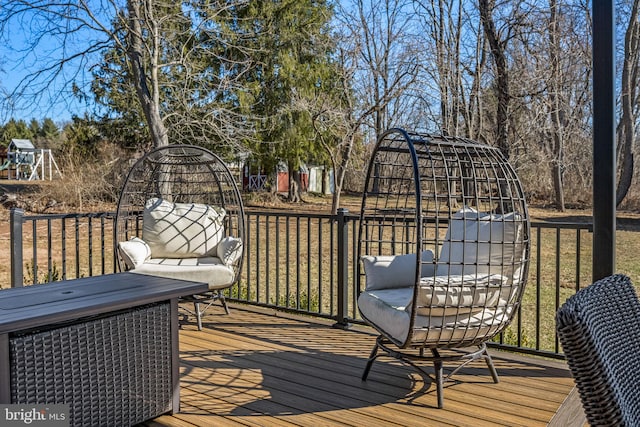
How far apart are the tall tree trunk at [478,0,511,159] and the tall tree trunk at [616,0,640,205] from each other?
229cm

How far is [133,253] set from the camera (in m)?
4.12

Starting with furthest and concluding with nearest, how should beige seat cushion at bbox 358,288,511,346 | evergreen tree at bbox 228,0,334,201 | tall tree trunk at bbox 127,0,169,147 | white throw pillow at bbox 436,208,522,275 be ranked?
evergreen tree at bbox 228,0,334,201 → tall tree trunk at bbox 127,0,169,147 → white throw pillow at bbox 436,208,522,275 → beige seat cushion at bbox 358,288,511,346

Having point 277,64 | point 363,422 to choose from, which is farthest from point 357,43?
point 363,422

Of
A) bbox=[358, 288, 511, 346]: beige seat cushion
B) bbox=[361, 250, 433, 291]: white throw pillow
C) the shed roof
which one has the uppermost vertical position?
the shed roof

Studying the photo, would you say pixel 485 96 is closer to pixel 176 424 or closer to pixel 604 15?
pixel 604 15

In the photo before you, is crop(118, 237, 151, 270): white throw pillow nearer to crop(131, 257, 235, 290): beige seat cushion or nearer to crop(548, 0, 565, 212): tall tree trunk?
crop(131, 257, 235, 290): beige seat cushion

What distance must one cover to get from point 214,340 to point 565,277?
19.9ft

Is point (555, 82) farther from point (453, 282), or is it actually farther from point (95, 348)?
point (95, 348)

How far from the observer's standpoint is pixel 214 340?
12.4 ft

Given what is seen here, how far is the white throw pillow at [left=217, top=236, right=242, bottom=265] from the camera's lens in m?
4.34

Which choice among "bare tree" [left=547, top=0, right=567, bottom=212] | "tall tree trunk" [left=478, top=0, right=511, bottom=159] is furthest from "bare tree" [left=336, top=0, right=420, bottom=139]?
"bare tree" [left=547, top=0, right=567, bottom=212]

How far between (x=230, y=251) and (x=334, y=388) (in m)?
1.78

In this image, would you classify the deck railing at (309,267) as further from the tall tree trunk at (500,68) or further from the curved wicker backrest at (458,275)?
the tall tree trunk at (500,68)

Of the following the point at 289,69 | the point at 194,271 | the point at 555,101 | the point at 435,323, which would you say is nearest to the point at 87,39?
the point at 194,271
